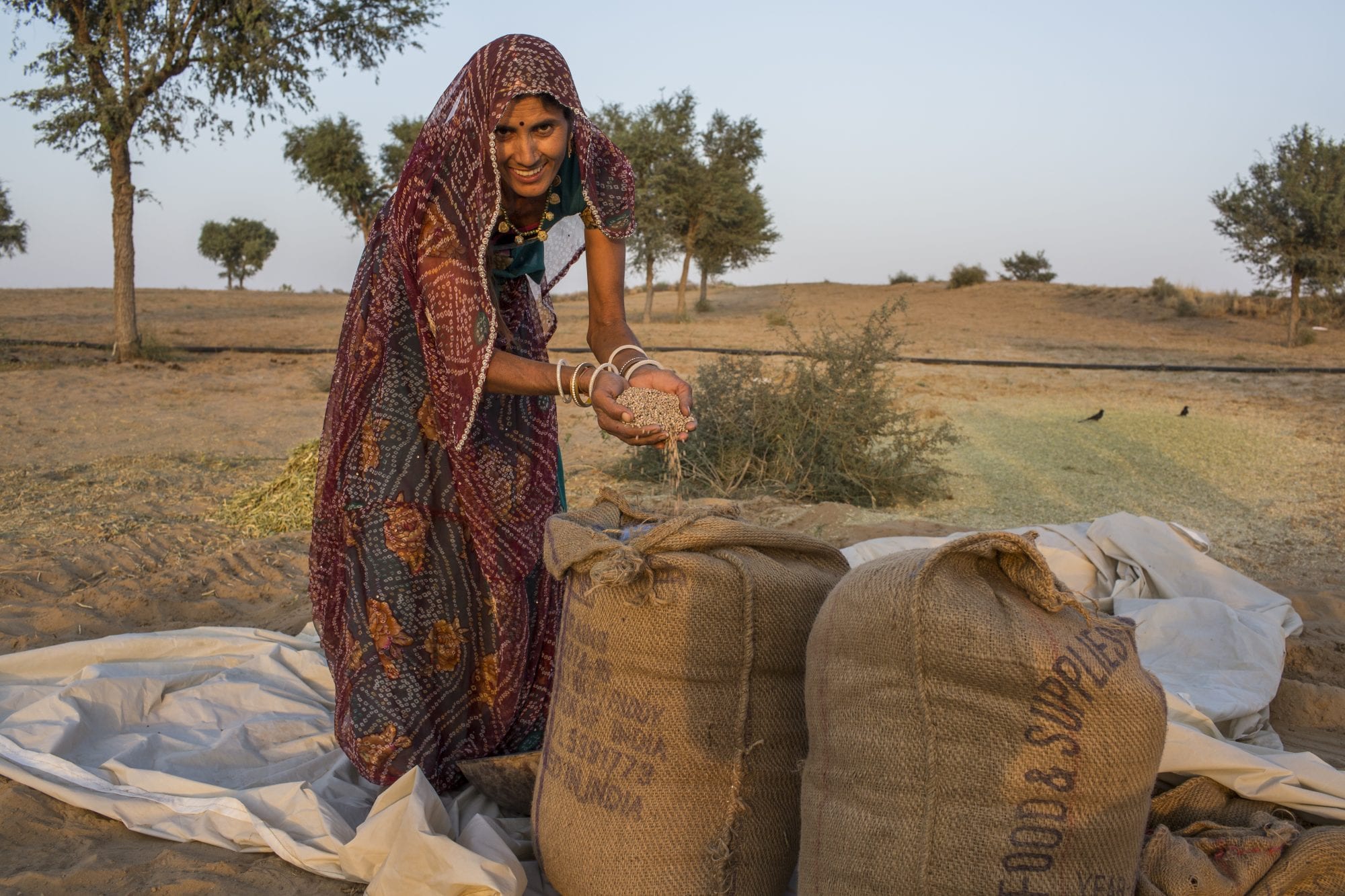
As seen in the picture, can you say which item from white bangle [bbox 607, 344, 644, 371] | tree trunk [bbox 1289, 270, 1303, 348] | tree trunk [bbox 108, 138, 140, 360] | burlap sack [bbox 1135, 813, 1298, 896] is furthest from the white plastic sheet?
tree trunk [bbox 1289, 270, 1303, 348]

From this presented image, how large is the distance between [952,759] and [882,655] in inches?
7.3

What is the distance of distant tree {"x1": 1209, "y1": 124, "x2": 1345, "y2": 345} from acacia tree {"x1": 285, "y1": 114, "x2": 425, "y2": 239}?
17.5 metres

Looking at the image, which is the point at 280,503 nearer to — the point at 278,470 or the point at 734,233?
the point at 278,470

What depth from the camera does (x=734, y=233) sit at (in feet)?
76.4

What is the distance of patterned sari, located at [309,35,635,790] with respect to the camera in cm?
233

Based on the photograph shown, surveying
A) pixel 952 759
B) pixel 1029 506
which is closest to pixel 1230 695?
pixel 952 759

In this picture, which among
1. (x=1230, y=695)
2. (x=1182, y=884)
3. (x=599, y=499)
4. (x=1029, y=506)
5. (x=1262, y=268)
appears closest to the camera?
(x=1182, y=884)

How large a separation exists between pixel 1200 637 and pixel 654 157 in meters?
20.4

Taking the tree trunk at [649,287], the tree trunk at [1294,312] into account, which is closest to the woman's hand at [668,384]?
the tree trunk at [1294,312]

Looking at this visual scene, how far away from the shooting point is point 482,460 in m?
2.48

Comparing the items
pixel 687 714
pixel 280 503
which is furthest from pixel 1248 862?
pixel 280 503

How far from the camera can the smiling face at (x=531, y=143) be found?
2.32m

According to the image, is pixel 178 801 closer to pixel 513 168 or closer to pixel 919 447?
pixel 513 168

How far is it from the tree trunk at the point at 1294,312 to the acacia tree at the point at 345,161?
1832 centimetres
